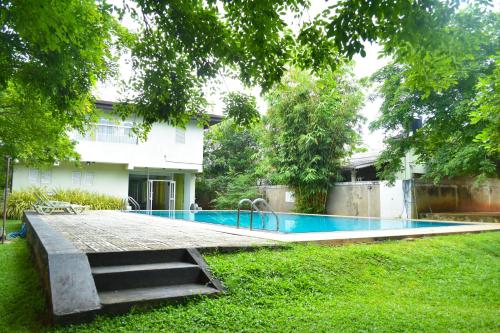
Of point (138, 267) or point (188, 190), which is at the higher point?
point (188, 190)

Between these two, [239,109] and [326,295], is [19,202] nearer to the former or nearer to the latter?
[239,109]

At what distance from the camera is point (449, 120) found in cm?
793

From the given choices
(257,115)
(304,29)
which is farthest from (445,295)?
Answer: (304,29)

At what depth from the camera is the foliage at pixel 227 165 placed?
2194 cm

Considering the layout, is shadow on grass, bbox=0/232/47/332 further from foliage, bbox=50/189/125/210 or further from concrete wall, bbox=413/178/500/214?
concrete wall, bbox=413/178/500/214

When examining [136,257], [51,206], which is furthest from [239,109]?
[51,206]

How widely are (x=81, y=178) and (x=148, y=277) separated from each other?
15212 millimetres

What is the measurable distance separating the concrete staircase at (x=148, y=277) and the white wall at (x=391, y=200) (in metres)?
13.6

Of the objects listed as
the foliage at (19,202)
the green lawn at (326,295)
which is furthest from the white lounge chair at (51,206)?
the green lawn at (326,295)

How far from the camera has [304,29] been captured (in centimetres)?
395

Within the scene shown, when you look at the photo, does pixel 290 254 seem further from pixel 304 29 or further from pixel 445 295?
pixel 304 29

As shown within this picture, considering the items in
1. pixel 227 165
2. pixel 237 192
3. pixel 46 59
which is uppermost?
pixel 227 165

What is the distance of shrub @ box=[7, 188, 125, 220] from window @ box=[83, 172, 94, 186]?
2.92ft

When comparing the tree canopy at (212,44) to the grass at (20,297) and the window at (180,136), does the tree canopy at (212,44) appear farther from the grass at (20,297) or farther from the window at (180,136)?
the window at (180,136)
